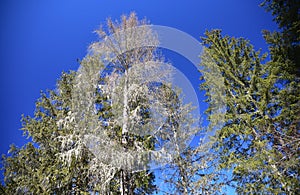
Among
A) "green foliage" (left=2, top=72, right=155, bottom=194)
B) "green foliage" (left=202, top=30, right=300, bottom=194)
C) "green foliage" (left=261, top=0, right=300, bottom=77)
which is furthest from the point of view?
"green foliage" (left=2, top=72, right=155, bottom=194)

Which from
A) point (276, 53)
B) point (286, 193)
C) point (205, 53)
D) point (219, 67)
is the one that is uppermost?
point (205, 53)

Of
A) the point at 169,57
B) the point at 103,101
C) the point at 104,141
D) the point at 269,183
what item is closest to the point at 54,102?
the point at 103,101

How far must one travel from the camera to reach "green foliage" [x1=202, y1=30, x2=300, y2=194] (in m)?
6.02

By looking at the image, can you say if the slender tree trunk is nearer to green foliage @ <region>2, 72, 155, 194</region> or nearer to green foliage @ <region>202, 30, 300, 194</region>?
green foliage @ <region>2, 72, 155, 194</region>

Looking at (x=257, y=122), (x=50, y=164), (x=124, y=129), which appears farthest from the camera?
(x=50, y=164)

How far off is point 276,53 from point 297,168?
4462 mm

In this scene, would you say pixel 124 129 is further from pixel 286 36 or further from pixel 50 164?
pixel 286 36

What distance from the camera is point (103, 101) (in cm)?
892

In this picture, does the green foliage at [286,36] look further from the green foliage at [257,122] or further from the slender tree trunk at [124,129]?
the slender tree trunk at [124,129]

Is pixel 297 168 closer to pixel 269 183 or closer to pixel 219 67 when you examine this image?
pixel 269 183

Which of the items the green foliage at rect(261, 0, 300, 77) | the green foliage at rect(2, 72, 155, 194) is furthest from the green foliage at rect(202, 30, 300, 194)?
the green foliage at rect(2, 72, 155, 194)

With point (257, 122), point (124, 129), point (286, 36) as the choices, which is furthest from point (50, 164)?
point (286, 36)

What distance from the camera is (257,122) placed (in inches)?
278

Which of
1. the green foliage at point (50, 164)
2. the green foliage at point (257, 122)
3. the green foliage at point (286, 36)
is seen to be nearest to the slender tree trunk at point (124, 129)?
the green foliage at point (50, 164)
